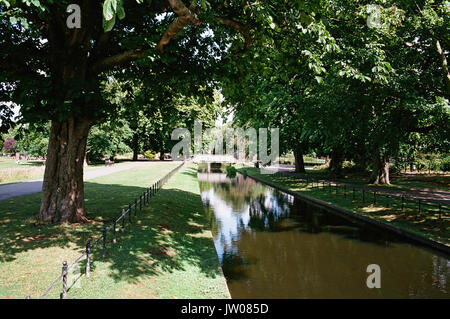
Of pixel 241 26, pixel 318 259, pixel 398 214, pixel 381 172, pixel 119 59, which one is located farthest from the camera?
pixel 381 172

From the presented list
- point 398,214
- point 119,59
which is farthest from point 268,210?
point 119,59

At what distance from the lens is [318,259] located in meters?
9.79

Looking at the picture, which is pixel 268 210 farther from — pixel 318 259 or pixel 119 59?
pixel 119 59

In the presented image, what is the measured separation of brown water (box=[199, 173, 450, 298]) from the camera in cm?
761

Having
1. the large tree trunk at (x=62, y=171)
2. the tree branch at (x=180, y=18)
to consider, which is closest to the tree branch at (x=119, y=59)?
the tree branch at (x=180, y=18)

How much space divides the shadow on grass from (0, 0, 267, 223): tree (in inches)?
41.6

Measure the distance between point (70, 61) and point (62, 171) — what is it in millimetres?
3543

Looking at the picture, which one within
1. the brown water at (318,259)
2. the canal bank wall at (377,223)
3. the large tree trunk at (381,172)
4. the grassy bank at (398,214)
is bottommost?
the brown water at (318,259)

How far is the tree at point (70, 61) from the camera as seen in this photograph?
8.24 m

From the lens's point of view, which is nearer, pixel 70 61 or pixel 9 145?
pixel 70 61

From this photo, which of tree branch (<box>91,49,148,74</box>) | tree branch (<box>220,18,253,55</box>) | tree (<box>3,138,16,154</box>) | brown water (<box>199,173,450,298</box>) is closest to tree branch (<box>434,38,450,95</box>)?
brown water (<box>199,173,450,298</box>)

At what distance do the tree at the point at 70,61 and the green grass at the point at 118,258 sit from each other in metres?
1.36

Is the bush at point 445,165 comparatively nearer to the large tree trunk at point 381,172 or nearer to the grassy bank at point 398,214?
the large tree trunk at point 381,172
